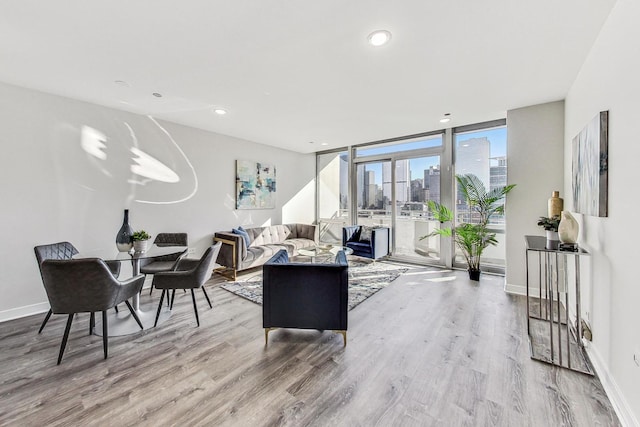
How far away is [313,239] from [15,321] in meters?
4.45

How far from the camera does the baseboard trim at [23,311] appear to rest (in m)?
2.86

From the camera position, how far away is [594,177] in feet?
6.63

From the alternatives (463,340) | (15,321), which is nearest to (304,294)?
(463,340)

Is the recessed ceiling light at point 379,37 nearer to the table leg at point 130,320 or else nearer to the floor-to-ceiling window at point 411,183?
the table leg at point 130,320

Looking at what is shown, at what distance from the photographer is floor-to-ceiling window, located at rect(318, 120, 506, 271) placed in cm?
455

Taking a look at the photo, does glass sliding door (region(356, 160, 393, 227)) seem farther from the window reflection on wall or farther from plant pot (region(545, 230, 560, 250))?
the window reflection on wall

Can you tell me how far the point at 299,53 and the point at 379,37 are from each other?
694 millimetres

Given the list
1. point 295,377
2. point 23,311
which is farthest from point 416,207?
point 23,311

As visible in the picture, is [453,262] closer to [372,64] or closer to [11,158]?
[372,64]

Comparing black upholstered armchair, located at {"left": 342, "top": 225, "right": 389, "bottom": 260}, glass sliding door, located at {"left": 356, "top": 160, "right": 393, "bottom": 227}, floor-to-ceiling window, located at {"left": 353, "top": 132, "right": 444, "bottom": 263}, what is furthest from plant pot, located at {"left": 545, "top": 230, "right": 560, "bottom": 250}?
glass sliding door, located at {"left": 356, "top": 160, "right": 393, "bottom": 227}

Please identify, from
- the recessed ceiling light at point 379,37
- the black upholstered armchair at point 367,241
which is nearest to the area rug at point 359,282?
the black upholstered armchair at point 367,241

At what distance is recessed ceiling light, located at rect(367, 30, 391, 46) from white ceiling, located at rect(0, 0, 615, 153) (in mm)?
56

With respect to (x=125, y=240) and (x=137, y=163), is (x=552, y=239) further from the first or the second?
(x=137, y=163)

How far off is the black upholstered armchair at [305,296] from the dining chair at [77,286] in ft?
4.17
